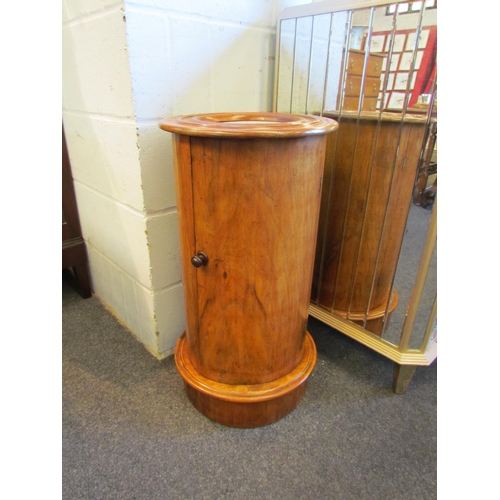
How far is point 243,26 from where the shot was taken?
1.14m

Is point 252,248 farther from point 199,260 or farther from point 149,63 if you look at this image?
point 149,63

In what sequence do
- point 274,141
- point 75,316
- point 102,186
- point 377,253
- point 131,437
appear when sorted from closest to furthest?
point 274,141, point 131,437, point 377,253, point 102,186, point 75,316

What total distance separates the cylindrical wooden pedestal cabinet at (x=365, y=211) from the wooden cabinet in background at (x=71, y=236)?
1.10 m

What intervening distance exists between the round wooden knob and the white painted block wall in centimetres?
33

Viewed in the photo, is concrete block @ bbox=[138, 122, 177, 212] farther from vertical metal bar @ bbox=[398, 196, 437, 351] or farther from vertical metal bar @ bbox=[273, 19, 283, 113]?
vertical metal bar @ bbox=[398, 196, 437, 351]

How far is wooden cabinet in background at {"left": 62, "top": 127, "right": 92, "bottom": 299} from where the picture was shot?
1494mm

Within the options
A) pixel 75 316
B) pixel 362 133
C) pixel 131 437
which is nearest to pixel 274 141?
pixel 362 133

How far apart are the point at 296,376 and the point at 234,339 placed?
260 millimetres

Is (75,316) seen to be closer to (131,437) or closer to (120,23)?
(131,437)

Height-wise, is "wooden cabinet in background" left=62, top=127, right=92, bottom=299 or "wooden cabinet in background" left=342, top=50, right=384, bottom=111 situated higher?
"wooden cabinet in background" left=342, top=50, right=384, bottom=111

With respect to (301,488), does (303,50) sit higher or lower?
higher

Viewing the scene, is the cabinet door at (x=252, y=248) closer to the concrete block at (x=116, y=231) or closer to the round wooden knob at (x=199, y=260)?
the round wooden knob at (x=199, y=260)

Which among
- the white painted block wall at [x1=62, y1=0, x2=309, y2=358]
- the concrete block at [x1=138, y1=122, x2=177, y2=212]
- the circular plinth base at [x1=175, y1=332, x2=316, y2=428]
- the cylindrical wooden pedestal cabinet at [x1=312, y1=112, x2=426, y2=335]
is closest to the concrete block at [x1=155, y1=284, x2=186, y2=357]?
the white painted block wall at [x1=62, y1=0, x2=309, y2=358]

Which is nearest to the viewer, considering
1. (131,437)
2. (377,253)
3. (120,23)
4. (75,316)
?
(120,23)
